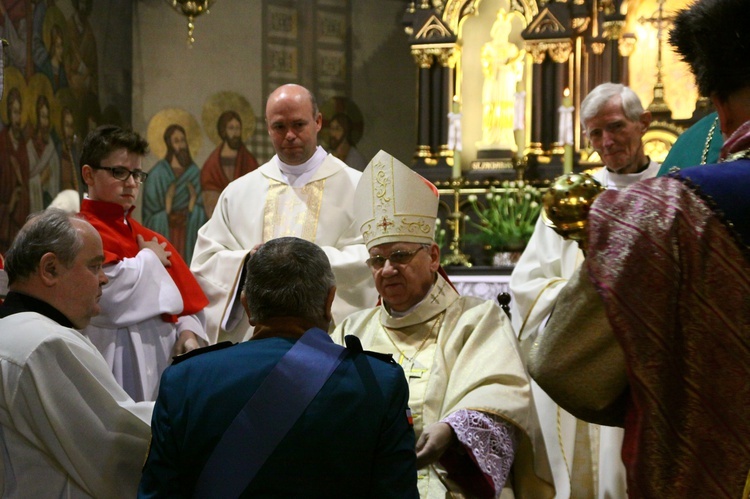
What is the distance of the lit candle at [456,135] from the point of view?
9750 millimetres

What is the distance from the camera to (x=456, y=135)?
981cm

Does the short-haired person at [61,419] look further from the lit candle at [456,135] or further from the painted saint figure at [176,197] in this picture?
the painted saint figure at [176,197]

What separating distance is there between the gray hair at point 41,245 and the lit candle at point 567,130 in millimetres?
6895

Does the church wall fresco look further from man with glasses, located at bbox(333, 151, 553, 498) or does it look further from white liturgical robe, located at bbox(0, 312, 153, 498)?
white liturgical robe, located at bbox(0, 312, 153, 498)

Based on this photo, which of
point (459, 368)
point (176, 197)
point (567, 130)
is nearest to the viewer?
point (459, 368)

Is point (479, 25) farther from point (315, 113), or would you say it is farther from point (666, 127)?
point (315, 113)

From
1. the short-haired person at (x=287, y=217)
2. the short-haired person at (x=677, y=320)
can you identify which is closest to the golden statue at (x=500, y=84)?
the short-haired person at (x=287, y=217)

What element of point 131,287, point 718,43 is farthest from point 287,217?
point 718,43

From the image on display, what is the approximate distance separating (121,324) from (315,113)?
153 cm

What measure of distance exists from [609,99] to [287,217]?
1743 mm

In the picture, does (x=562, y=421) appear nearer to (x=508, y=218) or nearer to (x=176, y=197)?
(x=508, y=218)

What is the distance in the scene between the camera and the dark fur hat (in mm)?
1864

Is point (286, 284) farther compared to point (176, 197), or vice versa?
A: point (176, 197)

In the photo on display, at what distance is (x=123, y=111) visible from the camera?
1195cm
